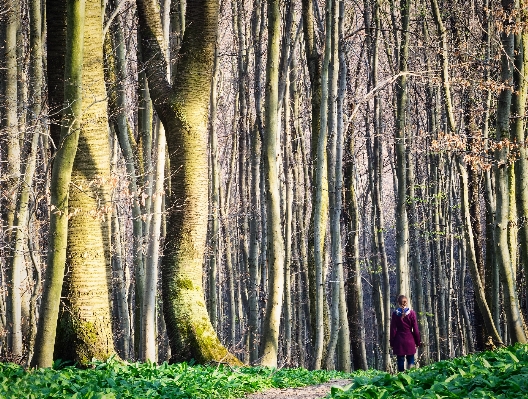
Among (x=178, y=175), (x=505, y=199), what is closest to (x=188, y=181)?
(x=178, y=175)

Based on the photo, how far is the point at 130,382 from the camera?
→ 7.18m

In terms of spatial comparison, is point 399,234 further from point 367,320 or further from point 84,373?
point 367,320

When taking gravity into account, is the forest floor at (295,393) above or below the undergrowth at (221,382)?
below

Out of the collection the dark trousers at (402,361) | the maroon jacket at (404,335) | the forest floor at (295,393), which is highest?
the maroon jacket at (404,335)

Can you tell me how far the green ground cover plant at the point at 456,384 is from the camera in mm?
5191

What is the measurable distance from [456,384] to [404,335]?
275 inches

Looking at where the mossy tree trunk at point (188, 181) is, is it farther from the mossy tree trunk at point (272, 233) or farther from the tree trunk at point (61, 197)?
the tree trunk at point (61, 197)

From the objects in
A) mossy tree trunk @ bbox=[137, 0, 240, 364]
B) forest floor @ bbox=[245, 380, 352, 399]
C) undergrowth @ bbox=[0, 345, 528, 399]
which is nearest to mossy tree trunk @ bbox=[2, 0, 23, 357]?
mossy tree trunk @ bbox=[137, 0, 240, 364]

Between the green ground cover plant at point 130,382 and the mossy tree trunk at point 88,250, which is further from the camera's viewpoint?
the mossy tree trunk at point 88,250

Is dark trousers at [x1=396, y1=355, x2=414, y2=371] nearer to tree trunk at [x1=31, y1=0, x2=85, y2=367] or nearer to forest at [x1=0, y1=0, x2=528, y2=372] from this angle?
forest at [x1=0, y1=0, x2=528, y2=372]

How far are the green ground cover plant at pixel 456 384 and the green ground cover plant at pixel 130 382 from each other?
212 centimetres

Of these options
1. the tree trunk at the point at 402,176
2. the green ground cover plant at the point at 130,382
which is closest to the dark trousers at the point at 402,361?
the tree trunk at the point at 402,176

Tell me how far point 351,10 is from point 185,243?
44.2 ft

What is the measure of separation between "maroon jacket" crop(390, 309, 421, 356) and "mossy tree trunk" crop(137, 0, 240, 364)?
3.87 meters
